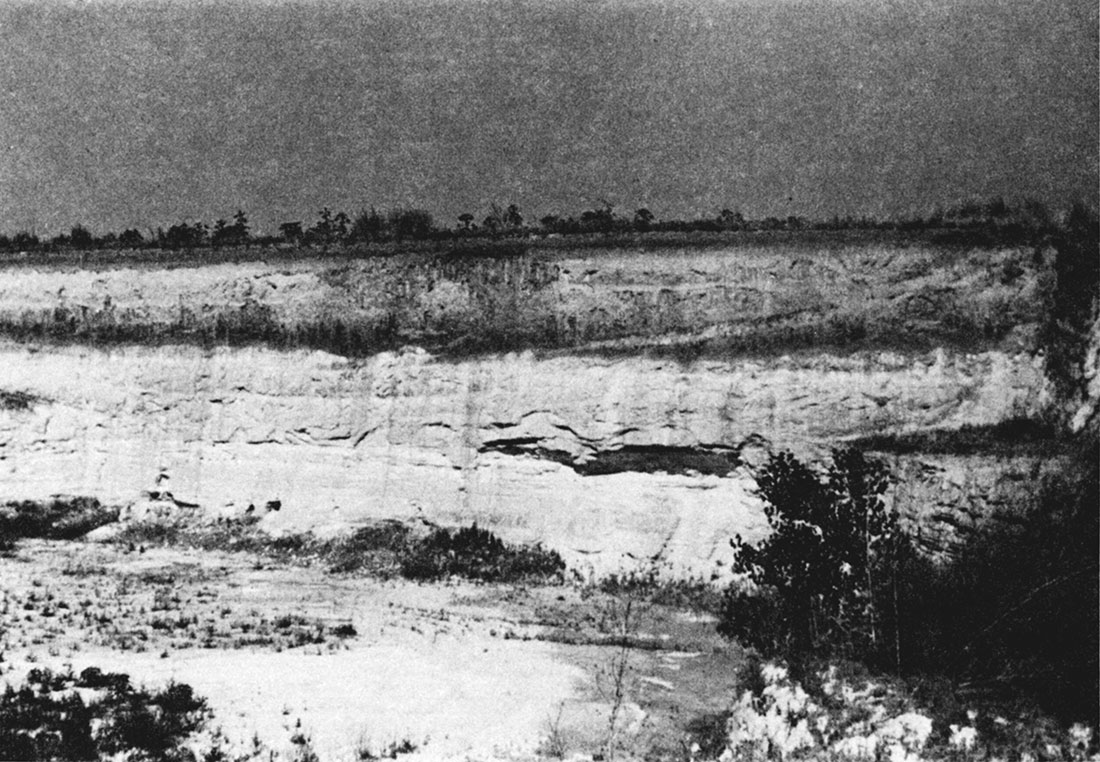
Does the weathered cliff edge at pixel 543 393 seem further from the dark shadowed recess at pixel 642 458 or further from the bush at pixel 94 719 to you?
the bush at pixel 94 719

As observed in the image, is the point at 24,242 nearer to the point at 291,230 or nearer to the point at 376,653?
the point at 291,230

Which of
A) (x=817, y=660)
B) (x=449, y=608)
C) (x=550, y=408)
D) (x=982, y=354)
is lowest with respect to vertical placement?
(x=449, y=608)

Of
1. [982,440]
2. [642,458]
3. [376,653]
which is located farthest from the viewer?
[642,458]

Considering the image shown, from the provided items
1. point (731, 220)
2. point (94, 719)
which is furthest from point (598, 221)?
point (94, 719)

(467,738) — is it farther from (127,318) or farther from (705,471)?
(127,318)

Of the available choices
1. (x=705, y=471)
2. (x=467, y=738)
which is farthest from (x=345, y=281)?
(x=467, y=738)

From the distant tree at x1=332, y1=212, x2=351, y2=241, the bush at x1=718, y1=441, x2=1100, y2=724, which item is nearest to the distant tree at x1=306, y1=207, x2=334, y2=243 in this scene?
the distant tree at x1=332, y1=212, x2=351, y2=241

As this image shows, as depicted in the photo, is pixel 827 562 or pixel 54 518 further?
pixel 54 518
